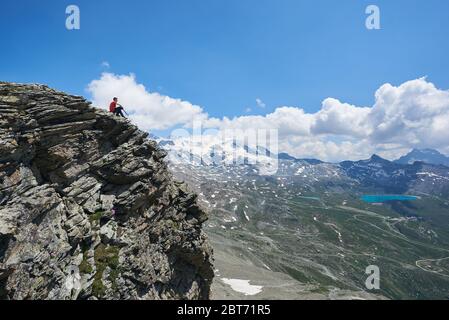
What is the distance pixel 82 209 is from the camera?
122 feet

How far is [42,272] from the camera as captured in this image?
30031 millimetres

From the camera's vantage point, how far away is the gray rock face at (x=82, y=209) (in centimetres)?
3012

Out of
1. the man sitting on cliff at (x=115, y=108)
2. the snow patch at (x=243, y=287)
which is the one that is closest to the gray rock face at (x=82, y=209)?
the man sitting on cliff at (x=115, y=108)

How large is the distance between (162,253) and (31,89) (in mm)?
24326

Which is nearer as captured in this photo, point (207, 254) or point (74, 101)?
point (74, 101)

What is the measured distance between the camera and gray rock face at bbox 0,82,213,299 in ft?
98.8

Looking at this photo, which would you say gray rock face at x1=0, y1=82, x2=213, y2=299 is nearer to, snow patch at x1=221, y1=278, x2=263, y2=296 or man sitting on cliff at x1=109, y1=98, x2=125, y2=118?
man sitting on cliff at x1=109, y1=98, x2=125, y2=118

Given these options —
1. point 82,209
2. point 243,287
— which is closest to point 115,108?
point 82,209

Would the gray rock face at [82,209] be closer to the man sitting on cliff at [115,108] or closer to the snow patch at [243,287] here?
the man sitting on cliff at [115,108]
